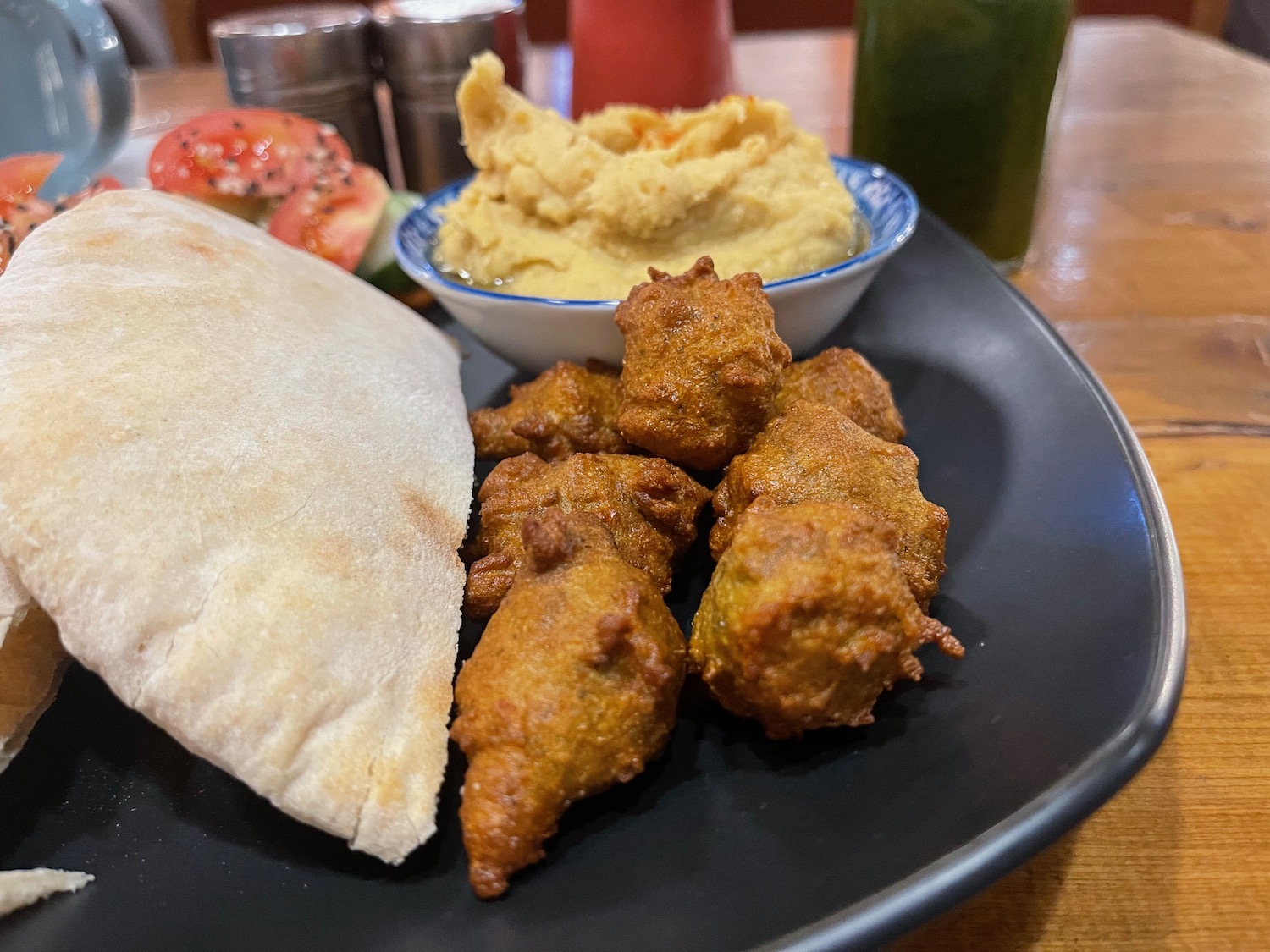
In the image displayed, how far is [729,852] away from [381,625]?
1.83ft

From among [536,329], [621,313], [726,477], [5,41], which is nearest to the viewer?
[726,477]

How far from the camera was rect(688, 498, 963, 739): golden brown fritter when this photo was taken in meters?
1.18

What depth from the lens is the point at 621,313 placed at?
5.65 ft

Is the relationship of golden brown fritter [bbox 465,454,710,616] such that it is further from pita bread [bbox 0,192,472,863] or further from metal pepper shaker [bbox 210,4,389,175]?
metal pepper shaker [bbox 210,4,389,175]

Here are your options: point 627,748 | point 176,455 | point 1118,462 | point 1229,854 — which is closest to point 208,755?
point 176,455

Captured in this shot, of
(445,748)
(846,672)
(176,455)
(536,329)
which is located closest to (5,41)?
(536,329)

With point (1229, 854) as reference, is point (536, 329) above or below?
above

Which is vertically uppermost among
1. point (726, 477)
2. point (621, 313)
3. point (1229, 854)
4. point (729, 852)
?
point (621, 313)

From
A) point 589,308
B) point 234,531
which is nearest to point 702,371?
point 589,308

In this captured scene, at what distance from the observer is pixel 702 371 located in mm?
1569

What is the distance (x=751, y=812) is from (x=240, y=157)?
251 centimetres

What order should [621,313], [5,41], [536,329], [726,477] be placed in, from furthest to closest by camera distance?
[5,41], [536,329], [621,313], [726,477]

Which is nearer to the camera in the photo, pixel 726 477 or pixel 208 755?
pixel 208 755

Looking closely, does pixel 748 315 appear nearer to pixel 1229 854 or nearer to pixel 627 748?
pixel 627 748
